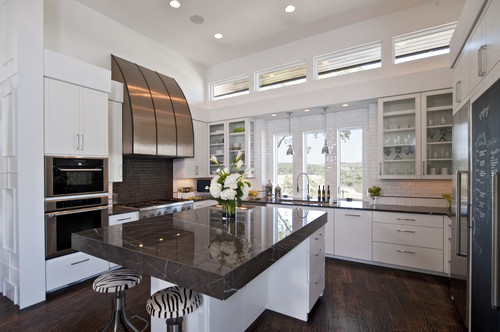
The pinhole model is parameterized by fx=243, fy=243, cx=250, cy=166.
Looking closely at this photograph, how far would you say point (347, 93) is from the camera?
13.1 feet

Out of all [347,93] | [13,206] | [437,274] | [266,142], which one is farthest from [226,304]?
[266,142]

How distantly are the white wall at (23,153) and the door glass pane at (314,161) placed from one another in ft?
13.4

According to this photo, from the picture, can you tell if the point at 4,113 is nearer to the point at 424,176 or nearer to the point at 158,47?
the point at 158,47

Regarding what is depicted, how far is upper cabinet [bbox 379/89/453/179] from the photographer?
3.44m

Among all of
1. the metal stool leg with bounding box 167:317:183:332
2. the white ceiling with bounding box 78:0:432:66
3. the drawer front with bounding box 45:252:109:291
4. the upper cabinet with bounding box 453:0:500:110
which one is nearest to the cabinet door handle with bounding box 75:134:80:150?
the drawer front with bounding box 45:252:109:291

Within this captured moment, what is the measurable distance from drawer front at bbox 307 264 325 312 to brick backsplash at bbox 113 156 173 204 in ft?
10.7

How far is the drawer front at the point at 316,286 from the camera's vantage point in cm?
232

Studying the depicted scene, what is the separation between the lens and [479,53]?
5.69ft

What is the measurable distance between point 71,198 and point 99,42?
99.9 inches

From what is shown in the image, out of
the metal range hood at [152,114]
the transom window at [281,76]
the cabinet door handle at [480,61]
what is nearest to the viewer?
the cabinet door handle at [480,61]

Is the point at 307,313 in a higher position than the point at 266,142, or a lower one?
lower

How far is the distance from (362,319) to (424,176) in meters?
2.25

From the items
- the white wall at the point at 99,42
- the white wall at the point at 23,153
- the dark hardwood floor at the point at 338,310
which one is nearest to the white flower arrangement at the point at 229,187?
the dark hardwood floor at the point at 338,310

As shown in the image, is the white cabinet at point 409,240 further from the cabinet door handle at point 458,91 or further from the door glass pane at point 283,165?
the door glass pane at point 283,165
